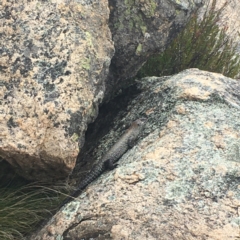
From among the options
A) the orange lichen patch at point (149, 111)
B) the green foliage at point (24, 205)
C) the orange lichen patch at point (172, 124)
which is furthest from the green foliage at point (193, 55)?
the green foliage at point (24, 205)

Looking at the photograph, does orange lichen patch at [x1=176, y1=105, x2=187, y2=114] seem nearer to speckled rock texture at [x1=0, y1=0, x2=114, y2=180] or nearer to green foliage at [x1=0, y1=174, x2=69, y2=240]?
speckled rock texture at [x1=0, y1=0, x2=114, y2=180]

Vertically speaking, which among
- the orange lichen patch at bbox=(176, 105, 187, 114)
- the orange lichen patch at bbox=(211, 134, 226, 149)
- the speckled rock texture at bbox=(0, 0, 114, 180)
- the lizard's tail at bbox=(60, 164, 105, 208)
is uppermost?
the orange lichen patch at bbox=(211, 134, 226, 149)

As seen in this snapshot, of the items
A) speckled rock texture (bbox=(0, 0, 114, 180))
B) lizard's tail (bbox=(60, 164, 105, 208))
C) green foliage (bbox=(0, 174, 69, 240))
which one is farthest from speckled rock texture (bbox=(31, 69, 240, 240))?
speckled rock texture (bbox=(0, 0, 114, 180))

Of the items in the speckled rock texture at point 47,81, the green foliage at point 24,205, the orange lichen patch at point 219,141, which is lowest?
the green foliage at point 24,205

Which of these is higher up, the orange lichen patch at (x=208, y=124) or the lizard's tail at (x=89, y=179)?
the orange lichen patch at (x=208, y=124)

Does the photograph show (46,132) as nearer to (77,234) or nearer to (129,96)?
(77,234)

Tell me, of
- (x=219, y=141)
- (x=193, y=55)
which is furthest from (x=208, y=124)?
(x=193, y=55)

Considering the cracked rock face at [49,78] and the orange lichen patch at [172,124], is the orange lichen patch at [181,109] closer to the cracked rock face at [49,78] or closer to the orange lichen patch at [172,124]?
the orange lichen patch at [172,124]
